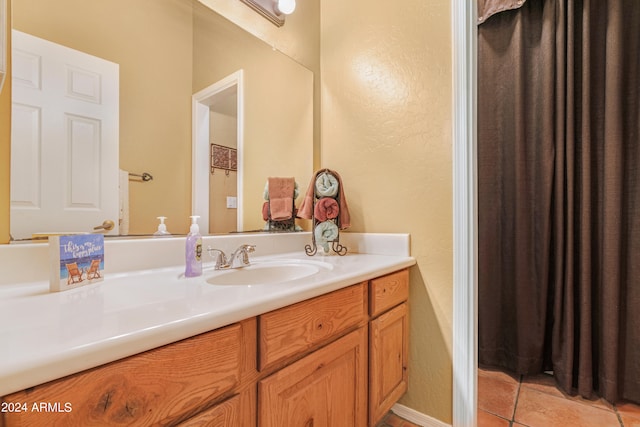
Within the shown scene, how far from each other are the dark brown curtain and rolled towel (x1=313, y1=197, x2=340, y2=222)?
992 mm

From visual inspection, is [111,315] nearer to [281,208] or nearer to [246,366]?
[246,366]

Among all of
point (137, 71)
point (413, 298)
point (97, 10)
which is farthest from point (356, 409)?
point (97, 10)

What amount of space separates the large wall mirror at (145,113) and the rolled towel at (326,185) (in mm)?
242

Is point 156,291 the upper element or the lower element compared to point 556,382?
upper

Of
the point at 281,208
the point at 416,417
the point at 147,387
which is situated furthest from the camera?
the point at 281,208

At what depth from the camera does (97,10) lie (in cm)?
91

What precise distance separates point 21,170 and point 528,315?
2216mm

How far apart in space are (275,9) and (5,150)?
130 cm

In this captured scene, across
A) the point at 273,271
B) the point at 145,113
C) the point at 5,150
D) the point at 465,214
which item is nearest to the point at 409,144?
the point at 465,214

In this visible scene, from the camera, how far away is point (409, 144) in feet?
4.33

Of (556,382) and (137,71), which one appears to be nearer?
(137,71)

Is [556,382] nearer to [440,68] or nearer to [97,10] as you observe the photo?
[440,68]

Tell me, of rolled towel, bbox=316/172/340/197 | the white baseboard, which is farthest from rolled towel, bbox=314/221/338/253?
the white baseboard

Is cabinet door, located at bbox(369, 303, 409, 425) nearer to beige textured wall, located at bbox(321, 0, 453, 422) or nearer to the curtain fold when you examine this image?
beige textured wall, located at bbox(321, 0, 453, 422)
